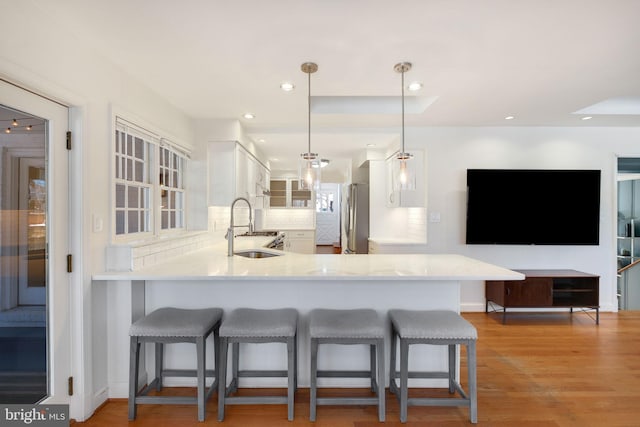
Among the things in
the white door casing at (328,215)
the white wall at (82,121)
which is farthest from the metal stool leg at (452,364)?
the white door casing at (328,215)

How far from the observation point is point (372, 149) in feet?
16.0

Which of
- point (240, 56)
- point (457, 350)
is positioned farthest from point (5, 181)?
point (457, 350)

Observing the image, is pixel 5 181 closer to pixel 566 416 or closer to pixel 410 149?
pixel 566 416

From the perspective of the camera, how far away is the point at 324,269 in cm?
212

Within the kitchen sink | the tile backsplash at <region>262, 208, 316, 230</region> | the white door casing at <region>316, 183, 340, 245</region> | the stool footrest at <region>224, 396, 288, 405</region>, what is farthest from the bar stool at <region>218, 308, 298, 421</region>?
the white door casing at <region>316, 183, 340, 245</region>

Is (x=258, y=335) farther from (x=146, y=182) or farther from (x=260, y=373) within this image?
(x=146, y=182)

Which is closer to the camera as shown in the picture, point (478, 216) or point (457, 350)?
point (457, 350)

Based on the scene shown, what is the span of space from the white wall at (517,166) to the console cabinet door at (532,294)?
42 cm

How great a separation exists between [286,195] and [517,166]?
4.70 m

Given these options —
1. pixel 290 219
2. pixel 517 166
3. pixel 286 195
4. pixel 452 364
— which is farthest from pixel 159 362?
pixel 286 195

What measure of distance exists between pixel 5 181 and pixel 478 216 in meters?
4.32

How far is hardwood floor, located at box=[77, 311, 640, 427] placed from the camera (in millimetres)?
1920

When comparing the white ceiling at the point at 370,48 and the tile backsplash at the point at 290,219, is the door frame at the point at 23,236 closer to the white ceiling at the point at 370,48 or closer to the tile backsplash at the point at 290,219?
the white ceiling at the point at 370,48

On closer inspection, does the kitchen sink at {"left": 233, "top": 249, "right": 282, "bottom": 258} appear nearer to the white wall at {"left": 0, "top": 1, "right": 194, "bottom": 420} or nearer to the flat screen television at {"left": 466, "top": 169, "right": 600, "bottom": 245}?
the white wall at {"left": 0, "top": 1, "right": 194, "bottom": 420}
